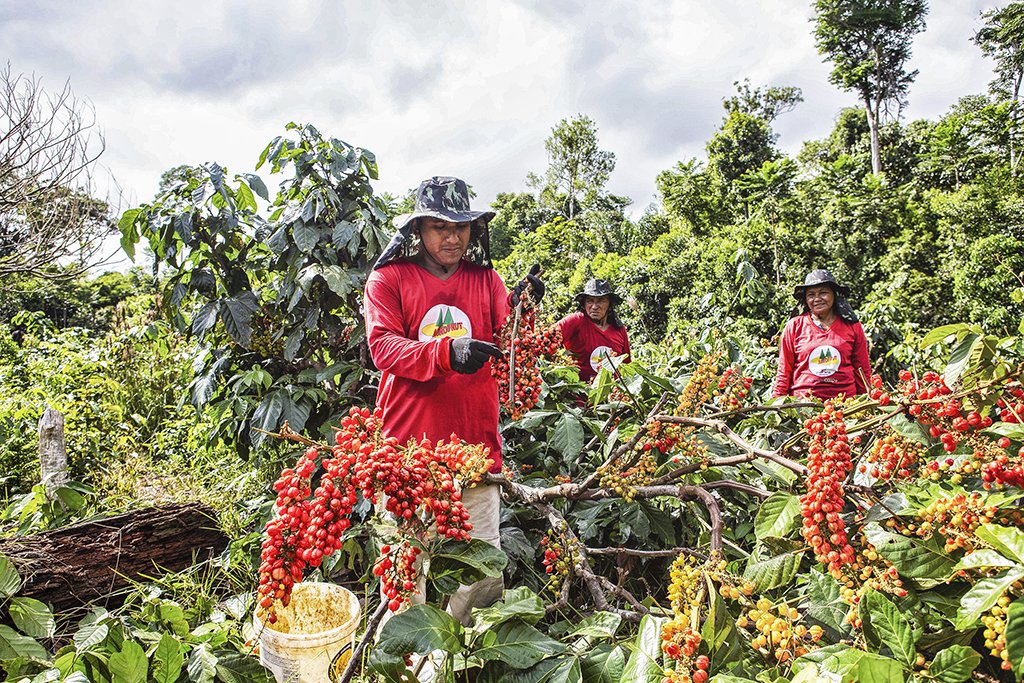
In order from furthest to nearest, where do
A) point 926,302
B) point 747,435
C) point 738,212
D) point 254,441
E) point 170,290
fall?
point 738,212
point 926,302
point 170,290
point 254,441
point 747,435

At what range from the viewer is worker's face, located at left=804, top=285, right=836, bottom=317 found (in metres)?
3.62

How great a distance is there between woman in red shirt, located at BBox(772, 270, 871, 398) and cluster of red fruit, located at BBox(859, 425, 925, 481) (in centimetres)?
234

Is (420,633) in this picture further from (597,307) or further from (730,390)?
(597,307)

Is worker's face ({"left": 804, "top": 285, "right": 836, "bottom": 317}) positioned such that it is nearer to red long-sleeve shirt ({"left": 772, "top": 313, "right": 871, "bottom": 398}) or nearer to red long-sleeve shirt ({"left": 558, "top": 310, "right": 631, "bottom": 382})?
red long-sleeve shirt ({"left": 772, "top": 313, "right": 871, "bottom": 398})

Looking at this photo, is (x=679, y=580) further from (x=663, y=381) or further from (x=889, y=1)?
(x=889, y=1)

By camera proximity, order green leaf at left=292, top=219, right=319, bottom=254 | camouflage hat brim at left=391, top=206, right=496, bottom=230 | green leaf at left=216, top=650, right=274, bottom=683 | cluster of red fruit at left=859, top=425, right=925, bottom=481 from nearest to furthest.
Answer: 1. cluster of red fruit at left=859, top=425, right=925, bottom=481
2. green leaf at left=216, top=650, right=274, bottom=683
3. camouflage hat brim at left=391, top=206, right=496, bottom=230
4. green leaf at left=292, top=219, right=319, bottom=254

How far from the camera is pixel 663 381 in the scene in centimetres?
187

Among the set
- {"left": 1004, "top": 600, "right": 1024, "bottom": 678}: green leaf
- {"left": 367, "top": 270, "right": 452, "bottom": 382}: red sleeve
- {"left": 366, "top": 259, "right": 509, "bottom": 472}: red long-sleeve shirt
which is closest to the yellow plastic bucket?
{"left": 366, "top": 259, "right": 509, "bottom": 472}: red long-sleeve shirt

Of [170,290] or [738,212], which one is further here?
[738,212]

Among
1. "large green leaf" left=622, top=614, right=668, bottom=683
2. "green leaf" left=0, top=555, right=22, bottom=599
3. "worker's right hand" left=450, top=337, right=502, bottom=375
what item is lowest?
"large green leaf" left=622, top=614, right=668, bottom=683

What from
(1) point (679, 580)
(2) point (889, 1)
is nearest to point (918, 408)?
(1) point (679, 580)

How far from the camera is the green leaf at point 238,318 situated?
2.87 meters

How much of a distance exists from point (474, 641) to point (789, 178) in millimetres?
11554

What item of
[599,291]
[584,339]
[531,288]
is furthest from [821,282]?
[531,288]
